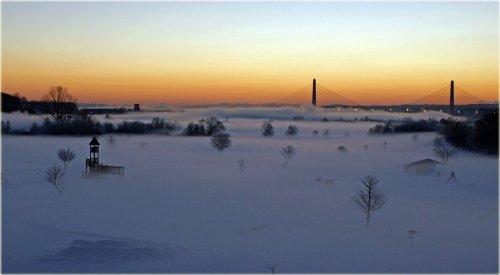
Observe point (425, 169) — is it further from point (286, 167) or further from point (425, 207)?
point (425, 207)

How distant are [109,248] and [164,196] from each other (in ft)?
24.0

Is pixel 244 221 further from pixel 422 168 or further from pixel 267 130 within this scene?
pixel 267 130

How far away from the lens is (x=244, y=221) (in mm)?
13812

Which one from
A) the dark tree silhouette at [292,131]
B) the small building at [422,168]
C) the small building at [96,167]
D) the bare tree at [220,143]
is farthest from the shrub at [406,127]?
the small building at [96,167]

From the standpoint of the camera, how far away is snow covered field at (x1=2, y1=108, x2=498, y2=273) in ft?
33.1

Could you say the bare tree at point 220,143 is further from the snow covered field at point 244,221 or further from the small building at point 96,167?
the small building at point 96,167

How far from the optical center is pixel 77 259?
9.82 metres

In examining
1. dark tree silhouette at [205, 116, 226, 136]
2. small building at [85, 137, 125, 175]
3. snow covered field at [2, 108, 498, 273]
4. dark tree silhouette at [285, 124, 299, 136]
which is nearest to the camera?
snow covered field at [2, 108, 498, 273]

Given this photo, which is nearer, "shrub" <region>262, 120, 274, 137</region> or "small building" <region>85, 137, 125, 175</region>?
Answer: "small building" <region>85, 137, 125, 175</region>

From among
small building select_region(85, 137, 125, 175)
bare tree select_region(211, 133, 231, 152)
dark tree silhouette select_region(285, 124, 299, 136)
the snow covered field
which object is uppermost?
dark tree silhouette select_region(285, 124, 299, 136)

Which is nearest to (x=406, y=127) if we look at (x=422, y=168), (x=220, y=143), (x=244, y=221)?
(x=220, y=143)

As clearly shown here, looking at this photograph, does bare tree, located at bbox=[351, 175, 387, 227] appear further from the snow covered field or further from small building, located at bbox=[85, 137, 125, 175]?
small building, located at bbox=[85, 137, 125, 175]

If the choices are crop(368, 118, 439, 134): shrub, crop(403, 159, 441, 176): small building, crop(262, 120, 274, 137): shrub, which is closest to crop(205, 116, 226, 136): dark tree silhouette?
crop(262, 120, 274, 137): shrub

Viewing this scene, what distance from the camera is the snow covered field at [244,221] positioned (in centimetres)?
1009
